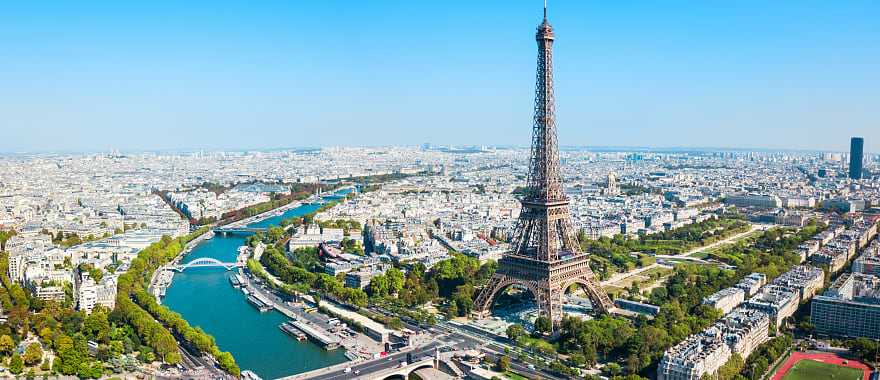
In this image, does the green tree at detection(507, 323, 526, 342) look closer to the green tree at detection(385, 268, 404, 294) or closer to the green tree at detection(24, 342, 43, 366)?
the green tree at detection(385, 268, 404, 294)

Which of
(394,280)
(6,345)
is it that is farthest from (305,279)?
(6,345)

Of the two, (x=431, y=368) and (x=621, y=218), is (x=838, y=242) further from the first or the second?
(x=431, y=368)

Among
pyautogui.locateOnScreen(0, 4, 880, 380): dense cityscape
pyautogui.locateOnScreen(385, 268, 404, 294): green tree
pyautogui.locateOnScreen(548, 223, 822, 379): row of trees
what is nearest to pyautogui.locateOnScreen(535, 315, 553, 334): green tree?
pyautogui.locateOnScreen(0, 4, 880, 380): dense cityscape

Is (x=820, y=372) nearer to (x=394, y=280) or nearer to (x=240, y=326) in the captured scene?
(x=394, y=280)

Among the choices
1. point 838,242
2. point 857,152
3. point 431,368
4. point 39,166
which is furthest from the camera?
point 39,166

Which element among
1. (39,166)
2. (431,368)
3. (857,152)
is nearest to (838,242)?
(431,368)

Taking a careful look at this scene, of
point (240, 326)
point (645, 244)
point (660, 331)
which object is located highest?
point (660, 331)
